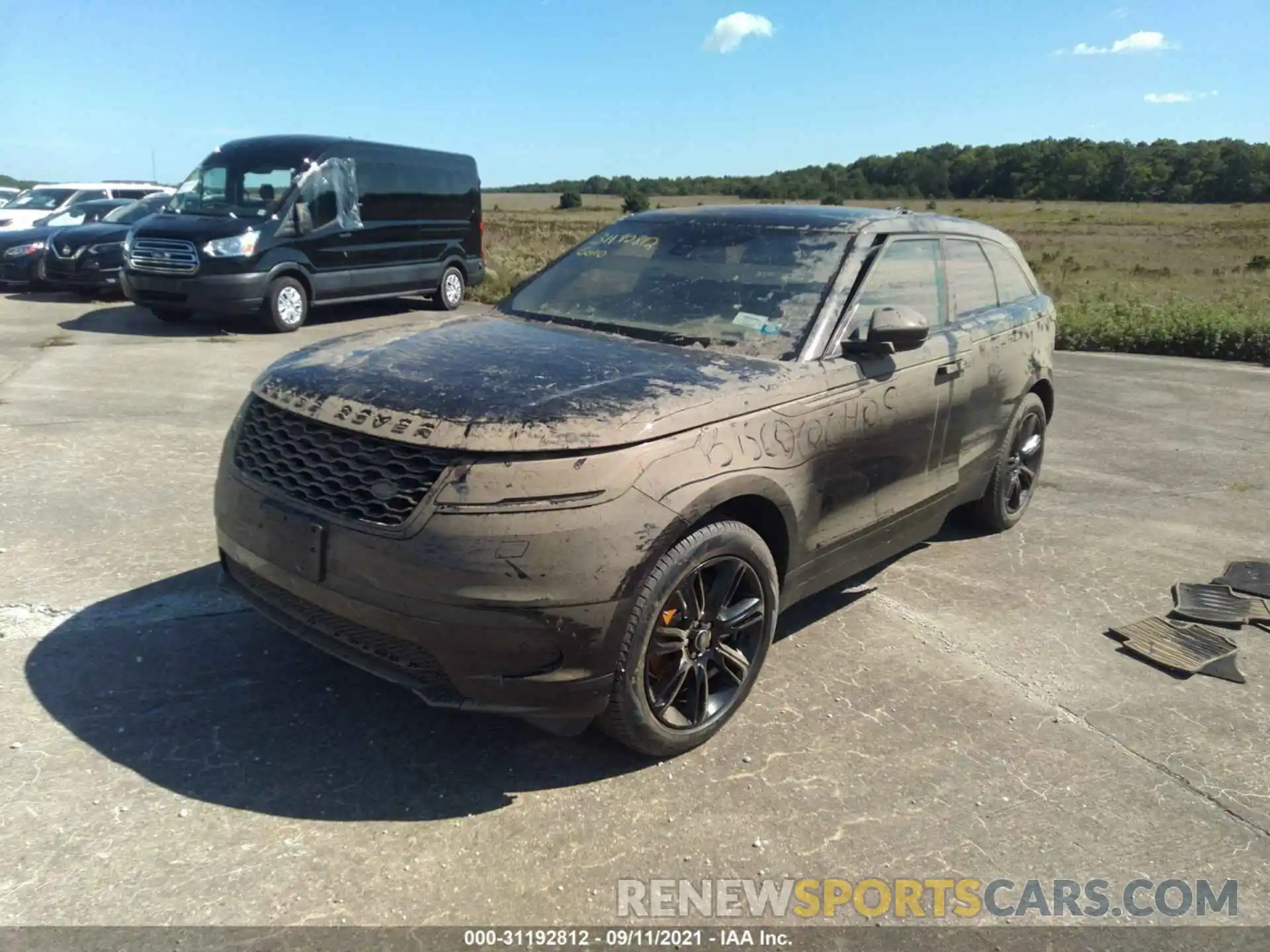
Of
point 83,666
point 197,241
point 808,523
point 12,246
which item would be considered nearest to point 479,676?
point 808,523

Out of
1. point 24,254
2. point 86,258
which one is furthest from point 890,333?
point 24,254

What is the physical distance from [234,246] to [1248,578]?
10921mm

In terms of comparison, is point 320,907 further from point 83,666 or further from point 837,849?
point 83,666

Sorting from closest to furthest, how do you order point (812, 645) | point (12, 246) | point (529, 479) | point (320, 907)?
point (320, 907) → point (529, 479) → point (812, 645) → point (12, 246)

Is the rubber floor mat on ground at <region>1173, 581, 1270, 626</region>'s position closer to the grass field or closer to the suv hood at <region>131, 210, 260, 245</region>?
the grass field

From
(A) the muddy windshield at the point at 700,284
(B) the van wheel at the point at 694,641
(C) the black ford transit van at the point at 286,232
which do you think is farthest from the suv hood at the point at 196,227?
(B) the van wheel at the point at 694,641

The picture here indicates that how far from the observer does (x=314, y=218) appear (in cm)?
1251

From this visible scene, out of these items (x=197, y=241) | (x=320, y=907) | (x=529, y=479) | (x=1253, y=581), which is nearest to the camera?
(x=320, y=907)

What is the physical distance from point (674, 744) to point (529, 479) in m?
1.09

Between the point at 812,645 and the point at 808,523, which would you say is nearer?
the point at 808,523

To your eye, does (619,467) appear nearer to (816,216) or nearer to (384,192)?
(816,216)

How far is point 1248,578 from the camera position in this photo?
5.25 m

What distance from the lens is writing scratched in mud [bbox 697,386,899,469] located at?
3221 mm

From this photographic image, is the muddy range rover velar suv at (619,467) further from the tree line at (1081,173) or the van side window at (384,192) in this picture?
the tree line at (1081,173)
